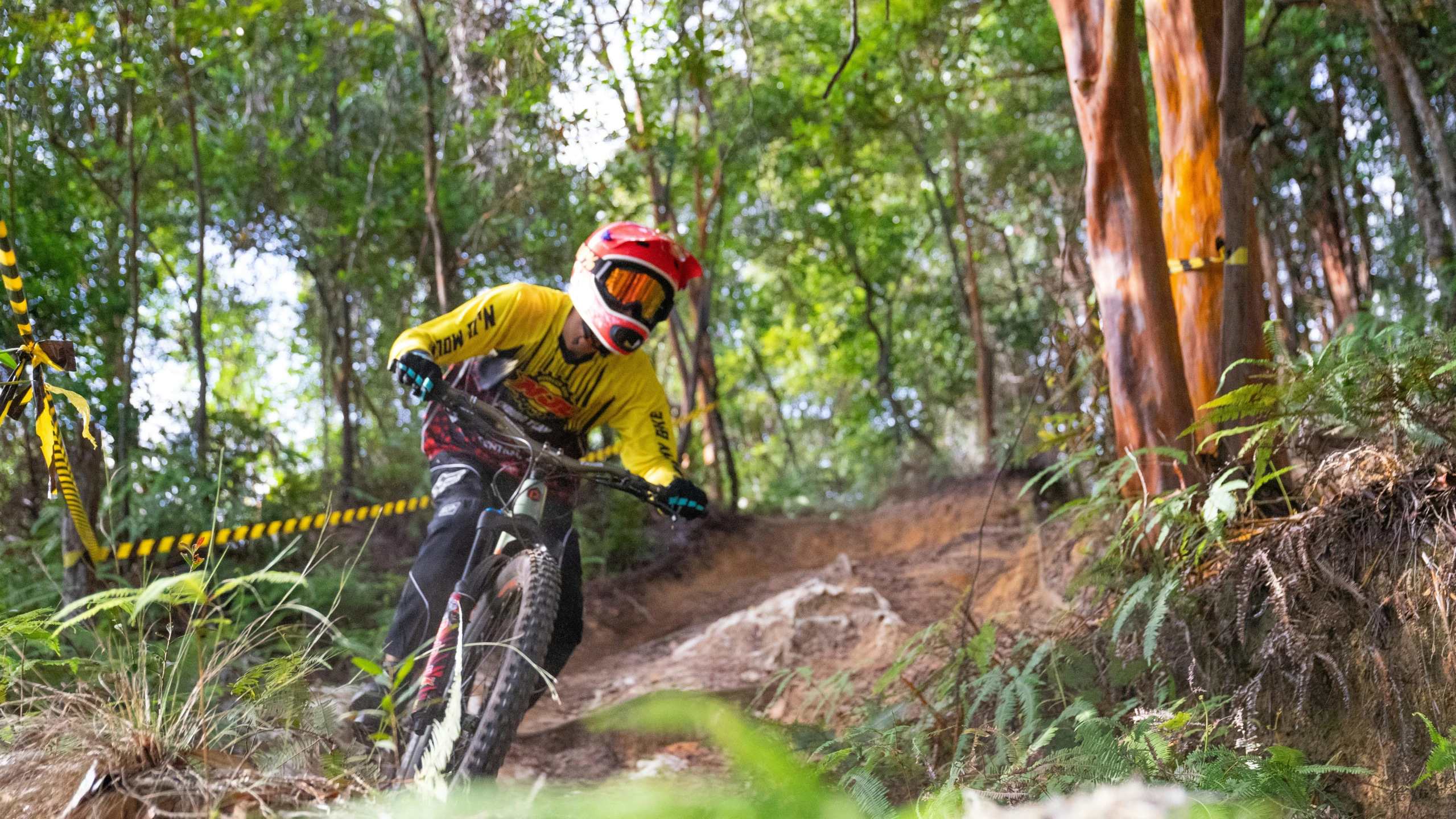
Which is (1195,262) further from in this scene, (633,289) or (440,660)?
(440,660)

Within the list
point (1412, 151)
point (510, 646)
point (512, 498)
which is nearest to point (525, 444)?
point (512, 498)

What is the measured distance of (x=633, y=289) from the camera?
340 centimetres

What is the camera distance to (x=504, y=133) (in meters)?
7.69

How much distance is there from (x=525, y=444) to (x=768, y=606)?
10.5ft

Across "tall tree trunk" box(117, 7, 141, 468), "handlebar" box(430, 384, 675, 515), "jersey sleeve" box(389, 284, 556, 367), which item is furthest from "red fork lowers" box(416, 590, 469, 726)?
"tall tree trunk" box(117, 7, 141, 468)

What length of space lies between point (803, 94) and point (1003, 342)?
15.8ft

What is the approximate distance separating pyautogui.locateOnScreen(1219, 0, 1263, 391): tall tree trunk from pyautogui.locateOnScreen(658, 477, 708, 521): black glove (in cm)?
190

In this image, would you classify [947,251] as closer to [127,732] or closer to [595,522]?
[595,522]

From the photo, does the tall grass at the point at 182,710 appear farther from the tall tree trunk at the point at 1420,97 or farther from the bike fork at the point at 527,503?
the tall tree trunk at the point at 1420,97

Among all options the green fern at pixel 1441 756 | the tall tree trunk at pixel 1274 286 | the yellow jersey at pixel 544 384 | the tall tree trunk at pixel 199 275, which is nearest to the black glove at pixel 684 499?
the yellow jersey at pixel 544 384

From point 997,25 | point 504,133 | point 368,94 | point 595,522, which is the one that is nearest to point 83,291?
point 504,133

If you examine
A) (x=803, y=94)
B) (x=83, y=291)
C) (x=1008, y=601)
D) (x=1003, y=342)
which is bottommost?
(x=1008, y=601)

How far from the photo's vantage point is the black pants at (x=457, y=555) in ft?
10.6

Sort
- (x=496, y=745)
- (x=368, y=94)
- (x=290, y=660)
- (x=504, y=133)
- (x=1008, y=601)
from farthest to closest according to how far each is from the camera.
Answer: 1. (x=368, y=94)
2. (x=504, y=133)
3. (x=1008, y=601)
4. (x=496, y=745)
5. (x=290, y=660)
